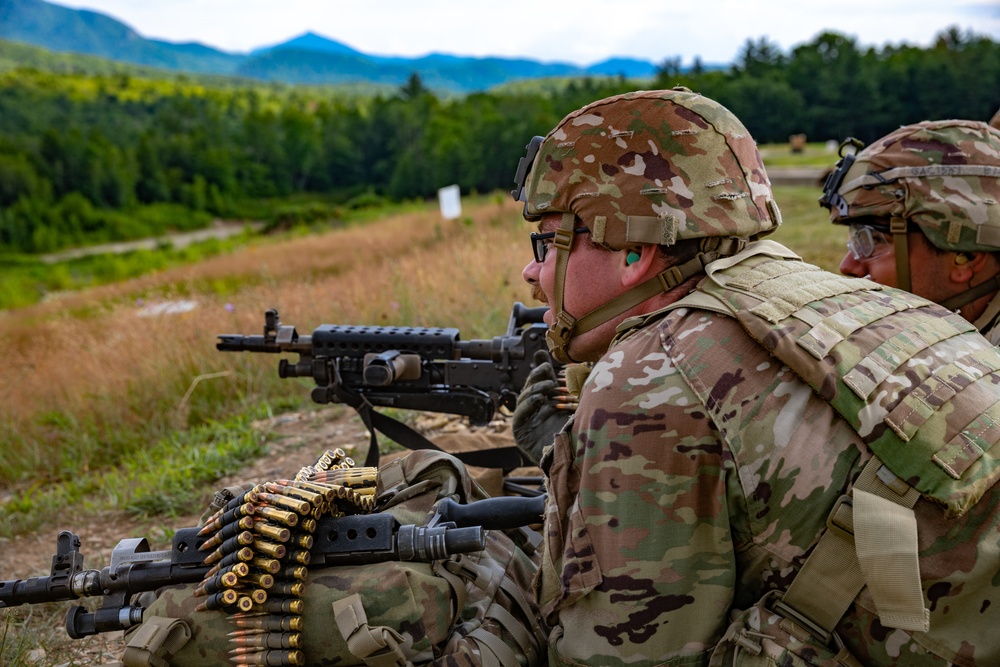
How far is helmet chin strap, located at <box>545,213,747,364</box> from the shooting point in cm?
228

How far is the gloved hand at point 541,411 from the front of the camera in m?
3.65

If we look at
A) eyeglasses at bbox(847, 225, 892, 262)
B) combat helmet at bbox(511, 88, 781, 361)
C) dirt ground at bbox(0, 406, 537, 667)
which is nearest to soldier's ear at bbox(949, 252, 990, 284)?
eyeglasses at bbox(847, 225, 892, 262)

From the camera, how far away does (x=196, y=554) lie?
2545 millimetres

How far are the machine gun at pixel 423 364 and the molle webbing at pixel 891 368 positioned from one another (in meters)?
2.22

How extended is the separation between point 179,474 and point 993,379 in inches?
201

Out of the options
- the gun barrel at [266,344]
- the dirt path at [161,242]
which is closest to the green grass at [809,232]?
the gun barrel at [266,344]

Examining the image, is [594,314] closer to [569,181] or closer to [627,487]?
[569,181]

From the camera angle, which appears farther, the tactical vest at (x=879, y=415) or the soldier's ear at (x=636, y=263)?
the soldier's ear at (x=636, y=263)

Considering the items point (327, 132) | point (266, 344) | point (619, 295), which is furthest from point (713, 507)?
point (327, 132)

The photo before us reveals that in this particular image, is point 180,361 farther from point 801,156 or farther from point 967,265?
point 801,156

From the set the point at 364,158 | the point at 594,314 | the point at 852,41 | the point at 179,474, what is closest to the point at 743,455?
the point at 594,314

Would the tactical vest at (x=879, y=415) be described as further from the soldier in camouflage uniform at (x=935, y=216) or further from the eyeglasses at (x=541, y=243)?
the soldier in camouflage uniform at (x=935, y=216)

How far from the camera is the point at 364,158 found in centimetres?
6669

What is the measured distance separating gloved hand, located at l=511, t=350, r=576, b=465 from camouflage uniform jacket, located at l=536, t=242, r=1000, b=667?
60.6 inches
